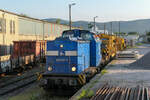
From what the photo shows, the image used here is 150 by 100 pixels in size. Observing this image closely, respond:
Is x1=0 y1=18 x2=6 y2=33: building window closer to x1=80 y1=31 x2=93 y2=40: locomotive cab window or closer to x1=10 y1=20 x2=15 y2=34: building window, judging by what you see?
x1=10 y1=20 x2=15 y2=34: building window

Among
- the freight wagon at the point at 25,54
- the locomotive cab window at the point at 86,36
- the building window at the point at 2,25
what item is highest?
the building window at the point at 2,25

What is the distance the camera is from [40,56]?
66.3ft

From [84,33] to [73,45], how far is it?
1.94m

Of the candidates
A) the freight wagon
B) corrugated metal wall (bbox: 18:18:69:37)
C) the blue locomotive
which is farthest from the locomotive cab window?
corrugated metal wall (bbox: 18:18:69:37)

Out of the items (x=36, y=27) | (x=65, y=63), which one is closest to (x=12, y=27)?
(x=36, y=27)

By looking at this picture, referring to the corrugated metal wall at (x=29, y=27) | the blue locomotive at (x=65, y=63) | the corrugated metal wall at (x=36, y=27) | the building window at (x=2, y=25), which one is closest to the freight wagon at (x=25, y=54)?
the building window at (x=2, y=25)

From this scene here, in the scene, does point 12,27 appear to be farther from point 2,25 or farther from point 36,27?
point 36,27

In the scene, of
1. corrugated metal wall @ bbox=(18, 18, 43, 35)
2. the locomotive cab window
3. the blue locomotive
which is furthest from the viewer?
corrugated metal wall @ bbox=(18, 18, 43, 35)

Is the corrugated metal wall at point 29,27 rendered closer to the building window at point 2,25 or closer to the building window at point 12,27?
the building window at point 12,27

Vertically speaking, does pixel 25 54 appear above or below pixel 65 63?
below

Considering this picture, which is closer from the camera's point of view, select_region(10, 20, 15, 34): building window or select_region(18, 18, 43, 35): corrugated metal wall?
select_region(10, 20, 15, 34): building window

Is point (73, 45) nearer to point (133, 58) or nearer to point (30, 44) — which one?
point (30, 44)

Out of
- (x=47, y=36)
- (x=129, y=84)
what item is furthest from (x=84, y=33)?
(x=47, y=36)

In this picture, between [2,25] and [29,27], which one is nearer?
[2,25]
